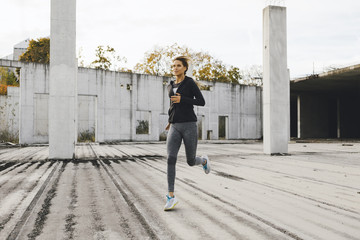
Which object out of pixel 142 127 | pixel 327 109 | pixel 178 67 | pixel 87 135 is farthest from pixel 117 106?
pixel 327 109

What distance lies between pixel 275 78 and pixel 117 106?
13.9 metres

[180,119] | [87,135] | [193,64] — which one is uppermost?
[193,64]

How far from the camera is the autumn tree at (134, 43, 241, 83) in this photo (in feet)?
109

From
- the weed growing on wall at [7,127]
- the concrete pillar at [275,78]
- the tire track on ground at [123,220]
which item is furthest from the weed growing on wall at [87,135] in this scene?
the tire track on ground at [123,220]

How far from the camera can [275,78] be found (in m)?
11.0

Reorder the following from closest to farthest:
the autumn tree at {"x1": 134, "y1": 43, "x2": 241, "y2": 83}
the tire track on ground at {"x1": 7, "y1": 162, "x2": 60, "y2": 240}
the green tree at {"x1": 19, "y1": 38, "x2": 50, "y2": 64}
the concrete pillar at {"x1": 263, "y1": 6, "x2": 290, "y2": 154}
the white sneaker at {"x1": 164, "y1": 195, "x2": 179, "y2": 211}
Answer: the tire track on ground at {"x1": 7, "y1": 162, "x2": 60, "y2": 240}, the white sneaker at {"x1": 164, "y1": 195, "x2": 179, "y2": 211}, the concrete pillar at {"x1": 263, "y1": 6, "x2": 290, "y2": 154}, the autumn tree at {"x1": 134, "y1": 43, "x2": 241, "y2": 83}, the green tree at {"x1": 19, "y1": 38, "x2": 50, "y2": 64}

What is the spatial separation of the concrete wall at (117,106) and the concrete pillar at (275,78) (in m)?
13.4

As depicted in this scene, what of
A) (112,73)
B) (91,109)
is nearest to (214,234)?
(112,73)

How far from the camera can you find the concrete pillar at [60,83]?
28.5 ft

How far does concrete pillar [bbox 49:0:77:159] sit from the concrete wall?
11.4 m

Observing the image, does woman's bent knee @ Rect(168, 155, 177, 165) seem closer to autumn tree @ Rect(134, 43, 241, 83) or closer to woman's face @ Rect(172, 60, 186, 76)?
woman's face @ Rect(172, 60, 186, 76)

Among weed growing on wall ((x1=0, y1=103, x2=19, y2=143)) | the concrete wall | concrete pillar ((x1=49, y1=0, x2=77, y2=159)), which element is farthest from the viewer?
weed growing on wall ((x1=0, y1=103, x2=19, y2=143))

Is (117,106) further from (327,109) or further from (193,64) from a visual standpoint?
(327,109)

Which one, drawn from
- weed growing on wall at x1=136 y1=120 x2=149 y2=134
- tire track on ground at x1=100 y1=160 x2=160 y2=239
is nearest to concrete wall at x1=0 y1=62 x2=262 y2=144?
weed growing on wall at x1=136 y1=120 x2=149 y2=134
